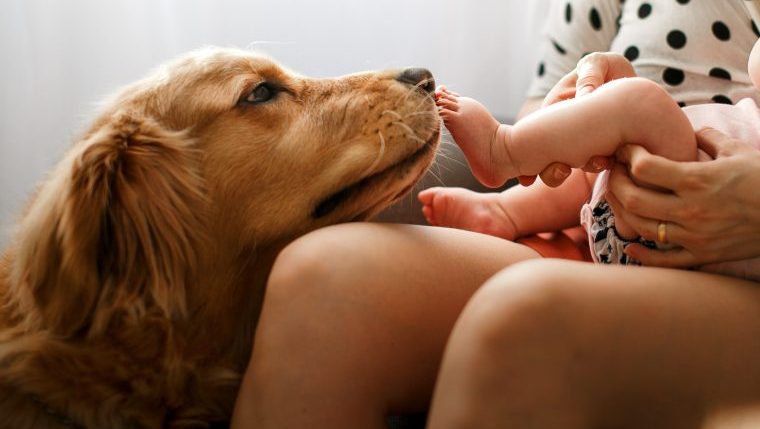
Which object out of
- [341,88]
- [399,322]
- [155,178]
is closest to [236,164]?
[155,178]

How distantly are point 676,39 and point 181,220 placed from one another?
3.11 ft

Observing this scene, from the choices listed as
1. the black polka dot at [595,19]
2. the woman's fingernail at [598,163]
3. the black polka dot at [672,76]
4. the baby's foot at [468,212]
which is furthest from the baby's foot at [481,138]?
the black polka dot at [595,19]

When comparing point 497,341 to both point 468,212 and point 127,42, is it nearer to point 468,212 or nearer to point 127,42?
point 468,212

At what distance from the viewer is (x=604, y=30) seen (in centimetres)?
145

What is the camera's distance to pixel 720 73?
1.19m

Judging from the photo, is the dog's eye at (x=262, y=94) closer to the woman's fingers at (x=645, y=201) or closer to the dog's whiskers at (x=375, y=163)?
the dog's whiskers at (x=375, y=163)

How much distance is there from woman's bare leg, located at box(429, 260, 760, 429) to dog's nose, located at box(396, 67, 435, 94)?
1.28 ft

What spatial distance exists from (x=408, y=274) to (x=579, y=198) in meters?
0.51

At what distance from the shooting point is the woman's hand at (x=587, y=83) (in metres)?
0.89

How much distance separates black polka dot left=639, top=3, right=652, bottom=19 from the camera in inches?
51.0

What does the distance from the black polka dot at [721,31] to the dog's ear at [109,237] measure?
946 mm

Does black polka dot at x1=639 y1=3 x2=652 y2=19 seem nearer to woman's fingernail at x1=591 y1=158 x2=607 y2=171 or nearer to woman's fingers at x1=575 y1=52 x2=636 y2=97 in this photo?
woman's fingers at x1=575 y1=52 x2=636 y2=97

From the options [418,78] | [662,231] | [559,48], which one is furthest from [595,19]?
[662,231]

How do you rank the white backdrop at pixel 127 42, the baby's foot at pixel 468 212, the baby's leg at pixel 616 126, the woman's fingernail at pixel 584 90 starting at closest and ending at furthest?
the baby's leg at pixel 616 126 → the woman's fingernail at pixel 584 90 → the baby's foot at pixel 468 212 → the white backdrop at pixel 127 42
